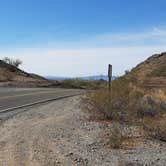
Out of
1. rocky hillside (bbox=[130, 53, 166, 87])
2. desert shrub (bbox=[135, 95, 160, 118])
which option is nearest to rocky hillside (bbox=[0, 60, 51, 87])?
rocky hillside (bbox=[130, 53, 166, 87])

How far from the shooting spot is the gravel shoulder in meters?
9.52

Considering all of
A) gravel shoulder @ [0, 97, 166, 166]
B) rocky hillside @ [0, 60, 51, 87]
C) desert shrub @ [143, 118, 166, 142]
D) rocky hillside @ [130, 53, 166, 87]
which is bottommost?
gravel shoulder @ [0, 97, 166, 166]

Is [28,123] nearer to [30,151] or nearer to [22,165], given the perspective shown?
[30,151]

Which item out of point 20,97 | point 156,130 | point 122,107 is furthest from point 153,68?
point 156,130

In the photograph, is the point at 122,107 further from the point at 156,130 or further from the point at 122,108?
the point at 156,130

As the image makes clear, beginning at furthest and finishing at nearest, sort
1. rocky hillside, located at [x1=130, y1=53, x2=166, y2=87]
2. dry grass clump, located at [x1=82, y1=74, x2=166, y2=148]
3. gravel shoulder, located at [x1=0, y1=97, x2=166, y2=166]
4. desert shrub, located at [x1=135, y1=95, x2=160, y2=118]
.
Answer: rocky hillside, located at [x1=130, y1=53, x2=166, y2=87] → desert shrub, located at [x1=135, y1=95, x2=160, y2=118] → dry grass clump, located at [x1=82, y1=74, x2=166, y2=148] → gravel shoulder, located at [x1=0, y1=97, x2=166, y2=166]

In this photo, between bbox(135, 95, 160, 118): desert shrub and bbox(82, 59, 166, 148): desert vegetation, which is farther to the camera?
bbox(135, 95, 160, 118): desert shrub

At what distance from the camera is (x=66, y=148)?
1093cm

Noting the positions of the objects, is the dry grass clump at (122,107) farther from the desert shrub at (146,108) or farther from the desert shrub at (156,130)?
the desert shrub at (156,130)

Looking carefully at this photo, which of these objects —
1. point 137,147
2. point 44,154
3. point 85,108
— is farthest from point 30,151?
point 85,108

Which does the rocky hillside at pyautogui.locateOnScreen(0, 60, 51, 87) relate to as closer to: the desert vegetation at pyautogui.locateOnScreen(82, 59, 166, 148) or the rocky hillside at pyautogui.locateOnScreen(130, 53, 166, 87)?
the rocky hillside at pyautogui.locateOnScreen(130, 53, 166, 87)

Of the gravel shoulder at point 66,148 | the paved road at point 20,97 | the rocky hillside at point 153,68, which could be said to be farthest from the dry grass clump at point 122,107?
the rocky hillside at point 153,68

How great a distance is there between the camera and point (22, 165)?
9.14 meters

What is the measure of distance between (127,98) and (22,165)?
1076cm
